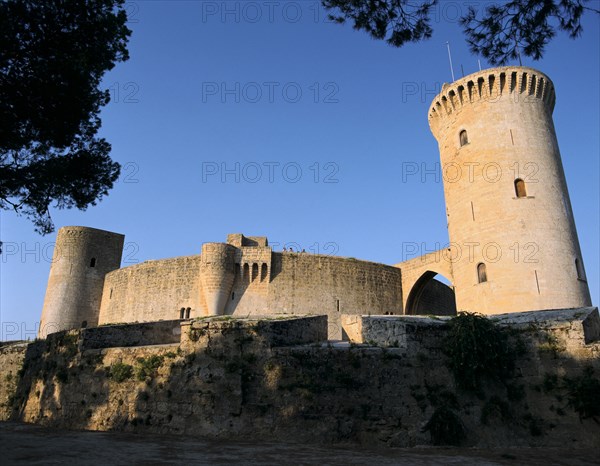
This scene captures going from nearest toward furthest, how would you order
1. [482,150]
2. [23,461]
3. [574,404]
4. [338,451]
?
[23,461], [338,451], [574,404], [482,150]

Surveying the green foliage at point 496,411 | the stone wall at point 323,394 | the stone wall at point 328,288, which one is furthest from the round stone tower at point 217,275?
the green foliage at point 496,411

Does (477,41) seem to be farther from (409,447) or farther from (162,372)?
(162,372)

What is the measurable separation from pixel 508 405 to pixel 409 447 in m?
2.19

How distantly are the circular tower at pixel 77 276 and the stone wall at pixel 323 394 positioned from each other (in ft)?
68.3

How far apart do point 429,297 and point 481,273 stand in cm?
785

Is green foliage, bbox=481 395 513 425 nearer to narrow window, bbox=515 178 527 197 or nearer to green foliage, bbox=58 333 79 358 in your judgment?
green foliage, bbox=58 333 79 358

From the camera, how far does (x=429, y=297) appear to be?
2564 centimetres

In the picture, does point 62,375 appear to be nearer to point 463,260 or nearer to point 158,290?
A: point 158,290

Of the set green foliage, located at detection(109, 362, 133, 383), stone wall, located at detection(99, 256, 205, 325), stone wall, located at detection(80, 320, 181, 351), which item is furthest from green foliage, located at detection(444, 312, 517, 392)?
stone wall, located at detection(99, 256, 205, 325)

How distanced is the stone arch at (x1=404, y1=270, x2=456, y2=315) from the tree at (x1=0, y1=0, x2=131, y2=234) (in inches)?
679

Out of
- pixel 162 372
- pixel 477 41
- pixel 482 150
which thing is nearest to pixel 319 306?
pixel 482 150

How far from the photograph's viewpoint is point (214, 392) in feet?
27.6

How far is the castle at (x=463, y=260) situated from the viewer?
17.2m

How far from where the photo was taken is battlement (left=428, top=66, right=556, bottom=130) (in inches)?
762
